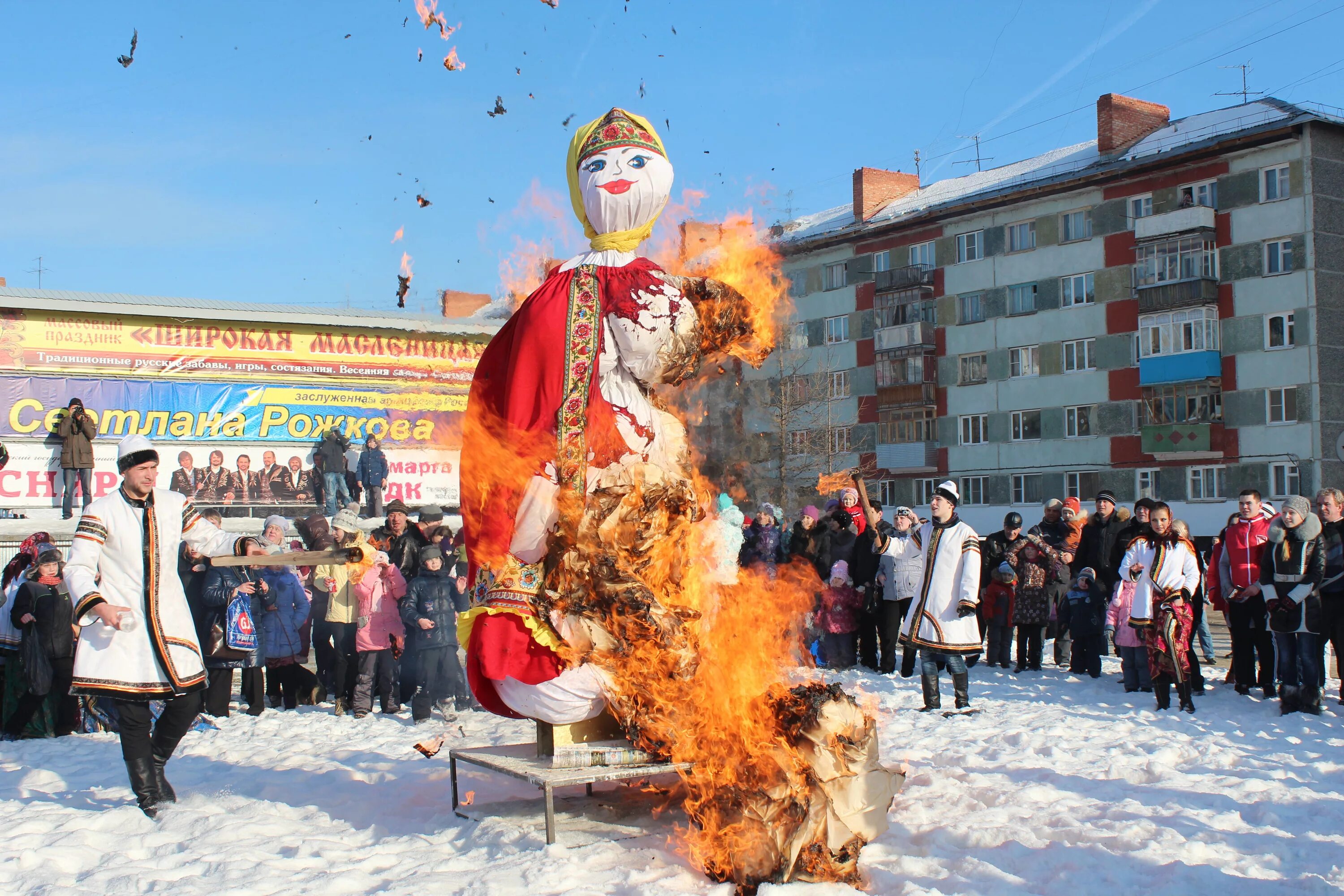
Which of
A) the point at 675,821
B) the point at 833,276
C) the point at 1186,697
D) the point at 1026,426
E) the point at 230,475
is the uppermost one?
the point at 833,276

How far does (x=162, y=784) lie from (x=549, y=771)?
254cm

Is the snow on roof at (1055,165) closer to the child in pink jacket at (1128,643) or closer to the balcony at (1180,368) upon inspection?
the balcony at (1180,368)

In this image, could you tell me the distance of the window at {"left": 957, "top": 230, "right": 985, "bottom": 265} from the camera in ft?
133

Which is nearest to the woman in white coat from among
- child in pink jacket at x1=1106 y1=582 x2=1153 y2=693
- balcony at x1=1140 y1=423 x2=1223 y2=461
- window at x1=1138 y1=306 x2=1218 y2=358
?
child in pink jacket at x1=1106 y1=582 x2=1153 y2=693

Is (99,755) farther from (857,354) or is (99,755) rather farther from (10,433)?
(857,354)

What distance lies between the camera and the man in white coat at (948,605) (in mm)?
9453

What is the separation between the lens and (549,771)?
5.31 m

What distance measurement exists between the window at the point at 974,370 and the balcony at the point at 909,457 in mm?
2615

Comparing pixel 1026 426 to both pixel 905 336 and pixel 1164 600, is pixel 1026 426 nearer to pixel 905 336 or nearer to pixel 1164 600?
pixel 905 336

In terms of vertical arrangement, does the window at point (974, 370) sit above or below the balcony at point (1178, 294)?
below

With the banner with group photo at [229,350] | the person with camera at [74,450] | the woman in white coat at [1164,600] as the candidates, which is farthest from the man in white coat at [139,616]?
the banner with group photo at [229,350]

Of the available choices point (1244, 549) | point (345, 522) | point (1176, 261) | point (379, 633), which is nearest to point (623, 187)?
point (379, 633)

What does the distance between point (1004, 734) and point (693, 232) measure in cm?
440

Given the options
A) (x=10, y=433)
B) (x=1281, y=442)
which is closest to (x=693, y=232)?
(x=10, y=433)
